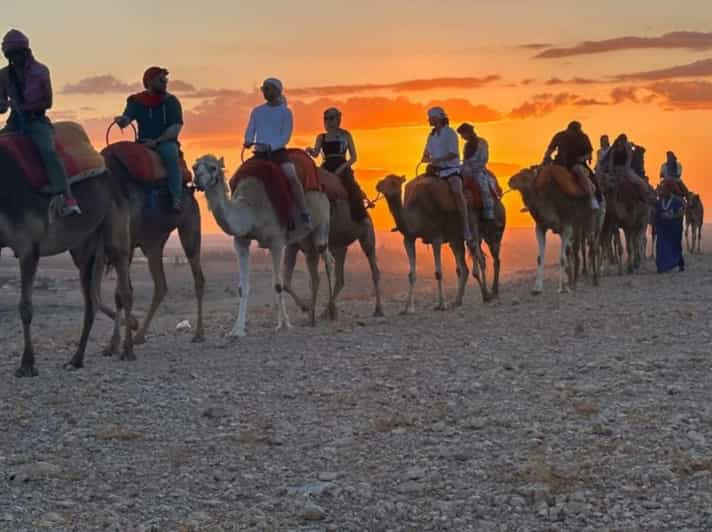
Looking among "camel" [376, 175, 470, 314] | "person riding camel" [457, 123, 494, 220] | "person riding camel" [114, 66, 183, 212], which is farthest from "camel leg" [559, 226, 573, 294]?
"person riding camel" [114, 66, 183, 212]

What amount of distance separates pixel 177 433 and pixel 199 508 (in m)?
1.84

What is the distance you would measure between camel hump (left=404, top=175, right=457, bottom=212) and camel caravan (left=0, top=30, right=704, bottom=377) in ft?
0.07

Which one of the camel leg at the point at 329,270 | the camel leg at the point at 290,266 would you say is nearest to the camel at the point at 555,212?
the camel leg at the point at 329,270

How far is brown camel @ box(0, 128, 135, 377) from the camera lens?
1180 cm

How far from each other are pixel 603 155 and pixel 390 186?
851 centimetres

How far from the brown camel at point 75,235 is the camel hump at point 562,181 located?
992 cm

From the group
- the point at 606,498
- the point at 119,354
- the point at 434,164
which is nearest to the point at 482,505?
the point at 606,498

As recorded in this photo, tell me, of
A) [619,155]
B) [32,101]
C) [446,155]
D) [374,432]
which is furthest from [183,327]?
[619,155]

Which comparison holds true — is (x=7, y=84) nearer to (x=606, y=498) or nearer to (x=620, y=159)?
(x=606, y=498)

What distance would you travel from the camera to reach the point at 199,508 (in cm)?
759

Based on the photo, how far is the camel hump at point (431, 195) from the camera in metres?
18.9

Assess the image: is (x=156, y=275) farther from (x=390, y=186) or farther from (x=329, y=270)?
(x=390, y=186)

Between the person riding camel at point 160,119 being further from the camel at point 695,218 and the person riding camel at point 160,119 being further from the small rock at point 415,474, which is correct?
the camel at point 695,218

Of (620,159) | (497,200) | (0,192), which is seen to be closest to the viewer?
(0,192)
